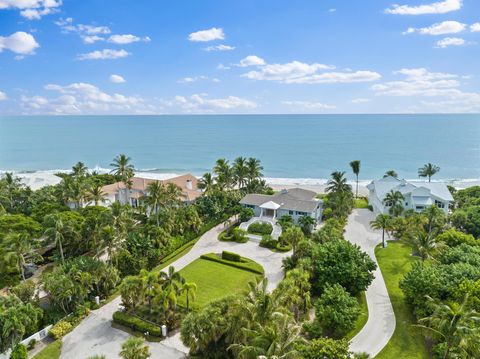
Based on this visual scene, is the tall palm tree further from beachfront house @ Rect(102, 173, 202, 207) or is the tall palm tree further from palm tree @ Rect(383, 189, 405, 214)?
palm tree @ Rect(383, 189, 405, 214)

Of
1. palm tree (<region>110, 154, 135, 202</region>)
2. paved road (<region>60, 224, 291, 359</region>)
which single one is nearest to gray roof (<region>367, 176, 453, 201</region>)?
paved road (<region>60, 224, 291, 359</region>)

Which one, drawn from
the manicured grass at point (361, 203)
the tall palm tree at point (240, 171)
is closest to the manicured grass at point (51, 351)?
the tall palm tree at point (240, 171)

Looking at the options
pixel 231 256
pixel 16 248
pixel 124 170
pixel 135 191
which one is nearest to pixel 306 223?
pixel 231 256

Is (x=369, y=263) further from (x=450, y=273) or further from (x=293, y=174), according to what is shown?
(x=293, y=174)

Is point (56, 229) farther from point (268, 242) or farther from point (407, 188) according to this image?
point (407, 188)

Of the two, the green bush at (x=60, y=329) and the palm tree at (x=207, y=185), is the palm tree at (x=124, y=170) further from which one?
the green bush at (x=60, y=329)
